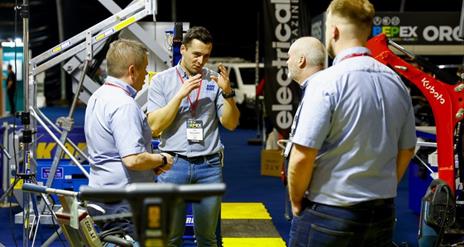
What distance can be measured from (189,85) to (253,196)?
462 cm

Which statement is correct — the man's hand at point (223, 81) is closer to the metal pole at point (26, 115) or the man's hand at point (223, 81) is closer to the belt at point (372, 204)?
the belt at point (372, 204)

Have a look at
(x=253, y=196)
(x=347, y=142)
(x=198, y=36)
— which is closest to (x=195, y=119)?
(x=198, y=36)

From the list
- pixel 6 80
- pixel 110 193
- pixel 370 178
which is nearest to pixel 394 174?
pixel 370 178

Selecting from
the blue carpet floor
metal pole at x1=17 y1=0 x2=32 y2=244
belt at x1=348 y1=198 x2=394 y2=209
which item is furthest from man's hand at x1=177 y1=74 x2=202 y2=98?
the blue carpet floor

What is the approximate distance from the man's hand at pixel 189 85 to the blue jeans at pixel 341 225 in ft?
4.86

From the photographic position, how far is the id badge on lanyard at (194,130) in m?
3.85

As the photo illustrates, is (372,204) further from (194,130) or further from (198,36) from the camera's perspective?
(198,36)

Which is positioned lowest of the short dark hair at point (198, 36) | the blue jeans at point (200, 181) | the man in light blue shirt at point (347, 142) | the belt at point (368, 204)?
the blue jeans at point (200, 181)

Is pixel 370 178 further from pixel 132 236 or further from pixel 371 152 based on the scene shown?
pixel 132 236

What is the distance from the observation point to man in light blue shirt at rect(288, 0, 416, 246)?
230 cm

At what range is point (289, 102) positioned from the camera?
9.01m

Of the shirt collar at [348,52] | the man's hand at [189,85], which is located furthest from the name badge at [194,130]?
the shirt collar at [348,52]

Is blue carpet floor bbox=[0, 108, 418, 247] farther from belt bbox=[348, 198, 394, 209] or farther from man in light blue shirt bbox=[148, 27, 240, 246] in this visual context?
belt bbox=[348, 198, 394, 209]

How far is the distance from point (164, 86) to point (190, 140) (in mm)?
372
